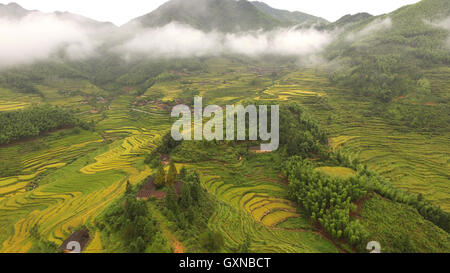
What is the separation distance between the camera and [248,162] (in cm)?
3019

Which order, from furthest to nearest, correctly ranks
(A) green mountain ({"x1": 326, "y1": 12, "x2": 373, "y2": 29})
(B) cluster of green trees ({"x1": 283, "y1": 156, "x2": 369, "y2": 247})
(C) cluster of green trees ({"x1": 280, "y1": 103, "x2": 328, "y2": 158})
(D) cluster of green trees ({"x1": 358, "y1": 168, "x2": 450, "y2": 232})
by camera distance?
(A) green mountain ({"x1": 326, "y1": 12, "x2": 373, "y2": 29}), (C) cluster of green trees ({"x1": 280, "y1": 103, "x2": 328, "y2": 158}), (D) cluster of green trees ({"x1": 358, "y1": 168, "x2": 450, "y2": 232}), (B) cluster of green trees ({"x1": 283, "y1": 156, "x2": 369, "y2": 247})

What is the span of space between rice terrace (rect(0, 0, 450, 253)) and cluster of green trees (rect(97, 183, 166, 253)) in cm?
10

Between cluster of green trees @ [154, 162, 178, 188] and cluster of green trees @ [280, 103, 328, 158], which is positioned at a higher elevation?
cluster of green trees @ [280, 103, 328, 158]

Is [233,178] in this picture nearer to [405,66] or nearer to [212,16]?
[405,66]

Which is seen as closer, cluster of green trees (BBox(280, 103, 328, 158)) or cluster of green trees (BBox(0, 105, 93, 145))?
cluster of green trees (BBox(280, 103, 328, 158))

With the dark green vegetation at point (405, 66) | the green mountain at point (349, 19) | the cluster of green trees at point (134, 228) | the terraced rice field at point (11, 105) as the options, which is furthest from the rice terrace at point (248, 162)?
the green mountain at point (349, 19)

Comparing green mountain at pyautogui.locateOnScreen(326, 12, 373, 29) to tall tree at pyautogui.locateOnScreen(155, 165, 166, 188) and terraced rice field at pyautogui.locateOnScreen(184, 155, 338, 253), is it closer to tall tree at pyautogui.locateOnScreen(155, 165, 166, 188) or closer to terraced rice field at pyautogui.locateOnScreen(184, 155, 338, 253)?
terraced rice field at pyautogui.locateOnScreen(184, 155, 338, 253)

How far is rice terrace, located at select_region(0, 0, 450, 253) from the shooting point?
18.2m

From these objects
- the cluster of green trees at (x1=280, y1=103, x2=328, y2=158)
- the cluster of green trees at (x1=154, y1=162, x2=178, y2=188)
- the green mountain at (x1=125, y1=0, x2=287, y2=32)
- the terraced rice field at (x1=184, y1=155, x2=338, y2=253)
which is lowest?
the terraced rice field at (x1=184, y1=155, x2=338, y2=253)

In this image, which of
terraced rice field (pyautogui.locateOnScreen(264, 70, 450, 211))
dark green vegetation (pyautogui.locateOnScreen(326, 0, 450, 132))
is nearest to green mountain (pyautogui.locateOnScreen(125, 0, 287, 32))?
dark green vegetation (pyautogui.locateOnScreen(326, 0, 450, 132))

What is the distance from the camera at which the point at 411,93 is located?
46062mm

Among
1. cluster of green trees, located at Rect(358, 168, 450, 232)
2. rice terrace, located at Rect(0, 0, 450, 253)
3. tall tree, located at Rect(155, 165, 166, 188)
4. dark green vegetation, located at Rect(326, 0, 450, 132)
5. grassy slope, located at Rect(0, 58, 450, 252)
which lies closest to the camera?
rice terrace, located at Rect(0, 0, 450, 253)

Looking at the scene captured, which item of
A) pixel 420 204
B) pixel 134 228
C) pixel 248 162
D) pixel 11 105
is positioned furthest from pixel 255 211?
pixel 11 105

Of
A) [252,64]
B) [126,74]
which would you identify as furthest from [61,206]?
[252,64]
